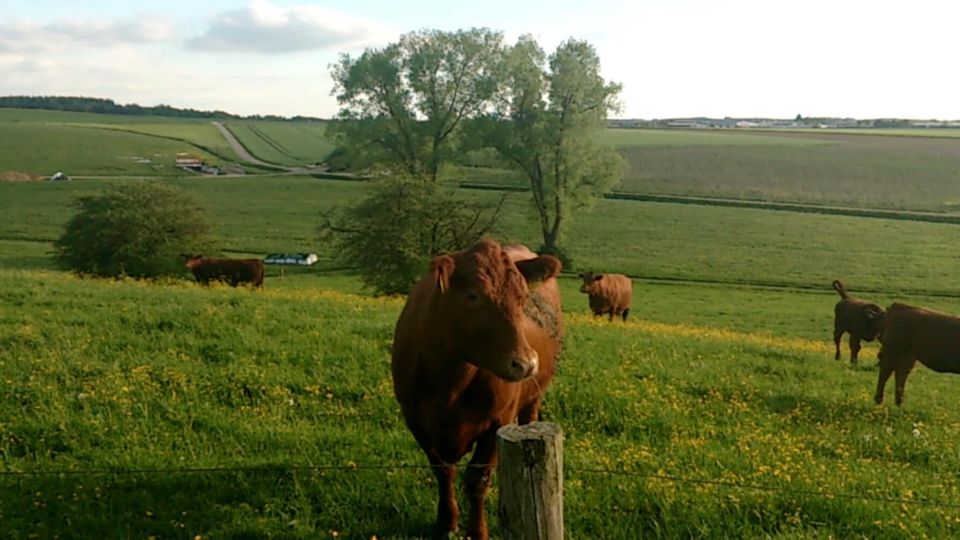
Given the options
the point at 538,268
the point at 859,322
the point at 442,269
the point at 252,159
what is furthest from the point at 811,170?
the point at 442,269

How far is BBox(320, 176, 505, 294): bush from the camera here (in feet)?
110

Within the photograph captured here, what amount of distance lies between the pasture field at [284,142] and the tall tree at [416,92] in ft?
160

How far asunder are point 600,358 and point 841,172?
9173 centimetres

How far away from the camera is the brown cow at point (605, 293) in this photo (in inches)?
1113

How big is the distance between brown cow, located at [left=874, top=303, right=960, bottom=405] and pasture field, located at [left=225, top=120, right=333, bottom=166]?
93290mm

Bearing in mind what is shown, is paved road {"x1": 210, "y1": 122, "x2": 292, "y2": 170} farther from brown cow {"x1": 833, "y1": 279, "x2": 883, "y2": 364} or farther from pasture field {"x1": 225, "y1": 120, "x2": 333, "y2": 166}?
brown cow {"x1": 833, "y1": 279, "x2": 883, "y2": 364}

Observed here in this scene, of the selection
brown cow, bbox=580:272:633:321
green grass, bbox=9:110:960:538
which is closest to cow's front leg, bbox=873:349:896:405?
green grass, bbox=9:110:960:538

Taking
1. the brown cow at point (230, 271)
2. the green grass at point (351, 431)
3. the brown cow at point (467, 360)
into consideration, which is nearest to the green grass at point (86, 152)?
the brown cow at point (230, 271)

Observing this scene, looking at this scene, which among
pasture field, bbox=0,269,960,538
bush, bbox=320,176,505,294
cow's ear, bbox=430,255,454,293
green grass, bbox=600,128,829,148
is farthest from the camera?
green grass, bbox=600,128,829,148

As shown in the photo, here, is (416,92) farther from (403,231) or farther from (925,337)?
(925,337)

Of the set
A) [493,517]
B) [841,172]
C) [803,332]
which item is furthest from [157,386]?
[841,172]

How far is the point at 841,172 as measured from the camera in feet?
306

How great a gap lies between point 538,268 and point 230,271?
26.2 m

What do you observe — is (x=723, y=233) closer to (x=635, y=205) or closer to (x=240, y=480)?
(x=635, y=205)
